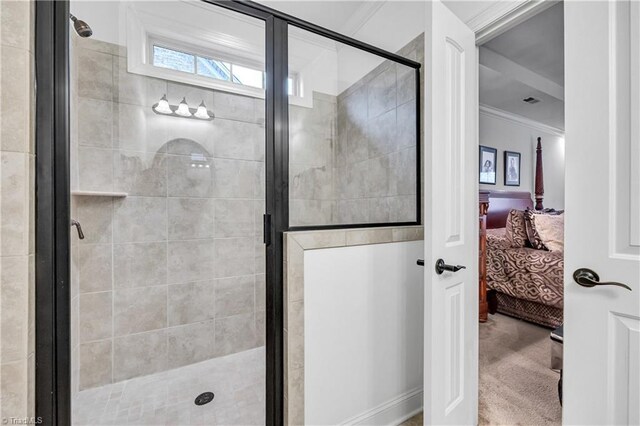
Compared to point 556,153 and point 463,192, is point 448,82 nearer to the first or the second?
point 463,192

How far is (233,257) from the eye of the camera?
7.17 feet

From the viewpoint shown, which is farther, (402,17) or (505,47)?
(505,47)

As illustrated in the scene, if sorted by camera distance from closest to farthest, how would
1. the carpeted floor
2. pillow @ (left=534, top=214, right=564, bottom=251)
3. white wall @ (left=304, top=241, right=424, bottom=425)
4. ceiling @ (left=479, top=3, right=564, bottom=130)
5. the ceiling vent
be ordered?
1. white wall @ (left=304, top=241, right=424, bottom=425)
2. the carpeted floor
3. ceiling @ (left=479, top=3, right=564, bottom=130)
4. pillow @ (left=534, top=214, right=564, bottom=251)
5. the ceiling vent

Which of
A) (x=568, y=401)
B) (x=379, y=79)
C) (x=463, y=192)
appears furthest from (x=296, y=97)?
(x=568, y=401)

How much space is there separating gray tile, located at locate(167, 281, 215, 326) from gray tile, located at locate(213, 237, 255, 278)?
14 centimetres

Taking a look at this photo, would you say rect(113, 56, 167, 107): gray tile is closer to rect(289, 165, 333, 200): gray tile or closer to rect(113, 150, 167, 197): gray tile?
rect(113, 150, 167, 197): gray tile

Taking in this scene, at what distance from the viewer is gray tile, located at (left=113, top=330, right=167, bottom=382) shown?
182 cm

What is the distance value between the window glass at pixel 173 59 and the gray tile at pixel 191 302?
5.15 feet

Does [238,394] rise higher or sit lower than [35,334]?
lower

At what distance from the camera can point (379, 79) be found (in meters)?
1.77

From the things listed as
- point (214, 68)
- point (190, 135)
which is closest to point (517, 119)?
point (214, 68)

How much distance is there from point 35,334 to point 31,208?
372 mm

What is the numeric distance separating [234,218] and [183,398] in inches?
48.0

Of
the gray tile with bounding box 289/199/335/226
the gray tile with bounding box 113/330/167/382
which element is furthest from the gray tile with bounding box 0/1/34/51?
the gray tile with bounding box 113/330/167/382
